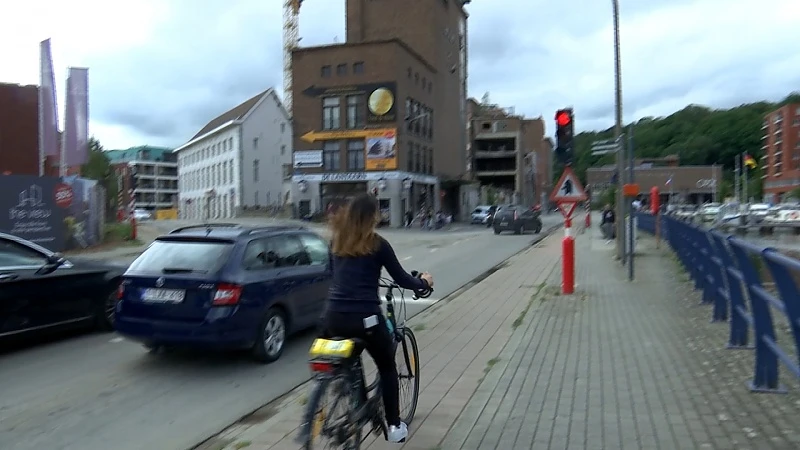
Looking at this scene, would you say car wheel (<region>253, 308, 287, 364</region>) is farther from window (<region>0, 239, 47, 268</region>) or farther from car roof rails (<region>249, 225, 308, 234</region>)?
window (<region>0, 239, 47, 268</region>)

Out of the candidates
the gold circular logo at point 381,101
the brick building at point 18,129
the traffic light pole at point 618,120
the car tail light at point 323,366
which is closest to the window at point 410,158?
the gold circular logo at point 381,101

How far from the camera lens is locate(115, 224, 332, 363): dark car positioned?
Answer: 7070mm

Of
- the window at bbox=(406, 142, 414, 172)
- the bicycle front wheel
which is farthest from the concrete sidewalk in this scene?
the window at bbox=(406, 142, 414, 172)

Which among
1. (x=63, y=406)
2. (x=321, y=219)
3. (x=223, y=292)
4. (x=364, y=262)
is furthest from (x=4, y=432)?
(x=321, y=219)

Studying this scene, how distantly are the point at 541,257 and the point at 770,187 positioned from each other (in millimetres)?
65145

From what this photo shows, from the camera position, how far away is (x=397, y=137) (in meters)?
53.7

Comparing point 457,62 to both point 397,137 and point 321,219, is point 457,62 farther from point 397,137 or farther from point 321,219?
point 321,219

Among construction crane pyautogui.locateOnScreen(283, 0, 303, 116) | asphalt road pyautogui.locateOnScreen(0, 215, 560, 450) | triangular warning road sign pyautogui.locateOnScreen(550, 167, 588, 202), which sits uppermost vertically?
construction crane pyautogui.locateOnScreen(283, 0, 303, 116)

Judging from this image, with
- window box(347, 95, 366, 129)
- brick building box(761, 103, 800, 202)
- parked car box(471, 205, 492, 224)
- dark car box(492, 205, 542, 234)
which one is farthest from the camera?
brick building box(761, 103, 800, 202)

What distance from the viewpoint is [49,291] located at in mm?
8195

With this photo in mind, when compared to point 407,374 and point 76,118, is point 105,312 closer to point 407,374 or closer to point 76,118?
point 407,374

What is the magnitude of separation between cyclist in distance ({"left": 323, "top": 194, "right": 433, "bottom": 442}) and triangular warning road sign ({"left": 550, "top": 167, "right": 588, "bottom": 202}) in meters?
9.34

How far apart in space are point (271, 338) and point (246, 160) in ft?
211

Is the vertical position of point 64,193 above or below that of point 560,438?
above
